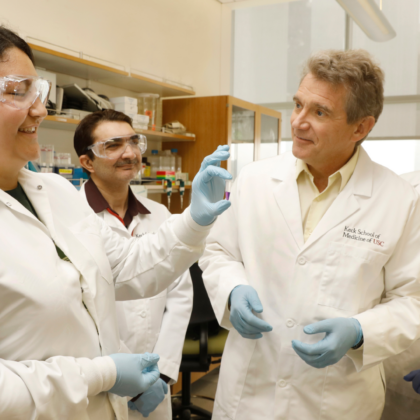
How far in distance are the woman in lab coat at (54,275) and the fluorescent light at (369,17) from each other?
211 cm

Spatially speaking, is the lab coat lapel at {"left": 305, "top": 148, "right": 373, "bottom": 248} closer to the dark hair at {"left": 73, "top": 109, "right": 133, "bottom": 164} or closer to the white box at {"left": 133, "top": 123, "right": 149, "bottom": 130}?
the dark hair at {"left": 73, "top": 109, "right": 133, "bottom": 164}

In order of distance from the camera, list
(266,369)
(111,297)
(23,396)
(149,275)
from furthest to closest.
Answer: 1. (266,369)
2. (149,275)
3. (111,297)
4. (23,396)

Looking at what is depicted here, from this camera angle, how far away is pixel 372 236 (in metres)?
1.28

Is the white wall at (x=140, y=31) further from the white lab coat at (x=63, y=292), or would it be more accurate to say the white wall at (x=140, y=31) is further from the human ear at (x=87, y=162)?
the white lab coat at (x=63, y=292)

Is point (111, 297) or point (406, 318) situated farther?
point (406, 318)

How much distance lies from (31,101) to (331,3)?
178 inches

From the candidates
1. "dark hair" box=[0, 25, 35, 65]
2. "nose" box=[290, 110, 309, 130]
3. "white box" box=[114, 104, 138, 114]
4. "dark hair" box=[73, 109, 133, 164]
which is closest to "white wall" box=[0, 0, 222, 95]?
"white box" box=[114, 104, 138, 114]

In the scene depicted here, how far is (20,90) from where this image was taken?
0.90 metres

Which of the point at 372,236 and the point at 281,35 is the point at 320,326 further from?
the point at 281,35

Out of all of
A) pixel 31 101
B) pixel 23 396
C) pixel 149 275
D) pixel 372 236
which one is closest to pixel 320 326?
pixel 372 236

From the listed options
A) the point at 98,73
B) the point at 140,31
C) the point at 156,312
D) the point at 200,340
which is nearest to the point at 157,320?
the point at 156,312

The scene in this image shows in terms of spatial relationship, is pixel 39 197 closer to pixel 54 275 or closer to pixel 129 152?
pixel 54 275

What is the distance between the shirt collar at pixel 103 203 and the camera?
188 cm

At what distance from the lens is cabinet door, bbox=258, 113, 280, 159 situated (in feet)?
14.3
